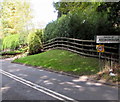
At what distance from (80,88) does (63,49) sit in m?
10.2

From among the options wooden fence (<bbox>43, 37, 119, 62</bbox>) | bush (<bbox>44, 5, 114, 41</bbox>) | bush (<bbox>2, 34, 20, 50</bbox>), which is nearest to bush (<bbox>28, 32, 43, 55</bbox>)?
wooden fence (<bbox>43, 37, 119, 62</bbox>)

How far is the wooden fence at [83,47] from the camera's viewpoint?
1032 centimetres

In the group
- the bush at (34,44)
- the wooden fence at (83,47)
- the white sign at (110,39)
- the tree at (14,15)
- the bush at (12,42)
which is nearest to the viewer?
the white sign at (110,39)

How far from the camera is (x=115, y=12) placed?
927 cm

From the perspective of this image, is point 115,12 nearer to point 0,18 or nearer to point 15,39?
point 15,39

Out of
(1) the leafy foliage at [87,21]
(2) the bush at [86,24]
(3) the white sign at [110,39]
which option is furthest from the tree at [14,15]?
(3) the white sign at [110,39]

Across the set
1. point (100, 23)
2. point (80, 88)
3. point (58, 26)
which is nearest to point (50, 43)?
point (58, 26)

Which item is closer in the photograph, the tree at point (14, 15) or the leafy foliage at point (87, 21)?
the leafy foliage at point (87, 21)

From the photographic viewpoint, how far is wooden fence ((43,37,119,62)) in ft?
33.9

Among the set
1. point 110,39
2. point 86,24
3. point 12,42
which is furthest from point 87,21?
point 12,42

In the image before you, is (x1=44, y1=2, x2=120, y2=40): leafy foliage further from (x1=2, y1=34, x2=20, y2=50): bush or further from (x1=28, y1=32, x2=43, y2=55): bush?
(x1=2, y1=34, x2=20, y2=50): bush

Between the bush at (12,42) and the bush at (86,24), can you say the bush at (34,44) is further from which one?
the bush at (12,42)

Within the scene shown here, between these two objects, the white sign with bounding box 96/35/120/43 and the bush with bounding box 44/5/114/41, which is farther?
the bush with bounding box 44/5/114/41

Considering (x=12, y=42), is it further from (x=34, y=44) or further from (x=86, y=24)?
(x=86, y=24)
